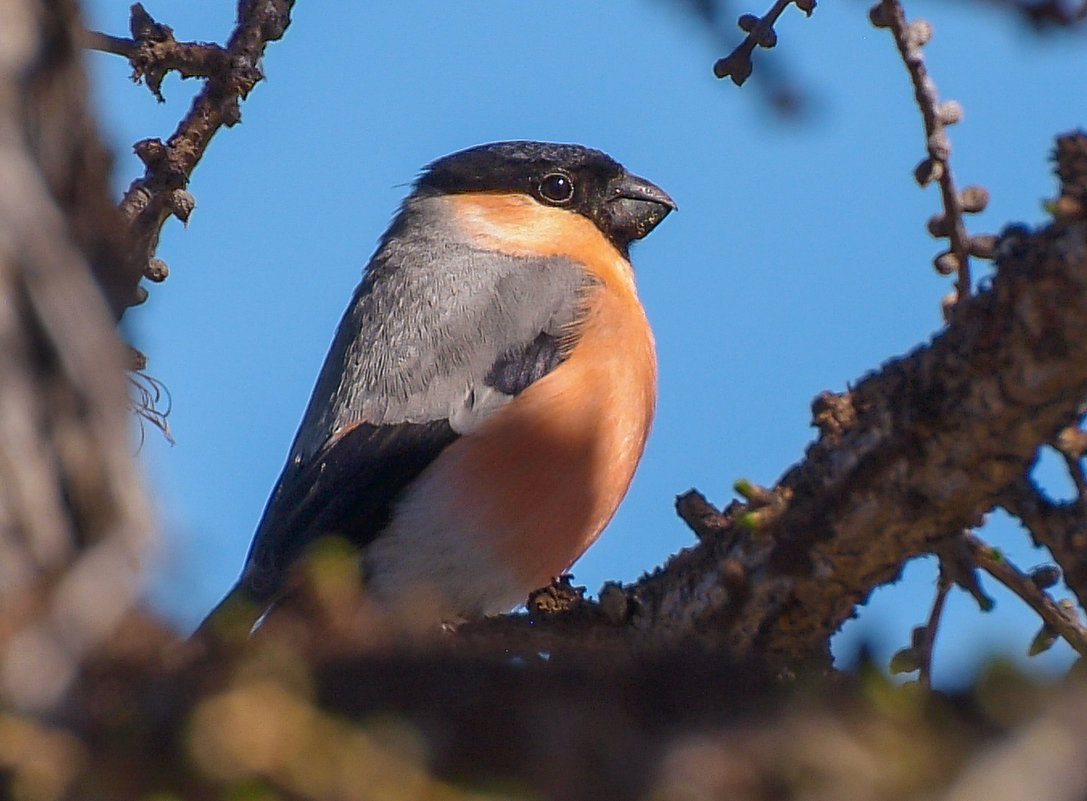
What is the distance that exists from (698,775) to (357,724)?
0.37m

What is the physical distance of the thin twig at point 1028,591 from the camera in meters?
2.82

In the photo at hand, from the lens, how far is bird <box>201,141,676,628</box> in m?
4.66

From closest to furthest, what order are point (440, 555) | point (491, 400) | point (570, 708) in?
point (570, 708), point (440, 555), point (491, 400)

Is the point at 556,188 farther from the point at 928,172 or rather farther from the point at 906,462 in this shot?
the point at 906,462

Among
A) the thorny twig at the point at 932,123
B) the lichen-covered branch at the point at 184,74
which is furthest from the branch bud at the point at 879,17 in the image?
the lichen-covered branch at the point at 184,74

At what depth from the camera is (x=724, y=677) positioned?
1.63m

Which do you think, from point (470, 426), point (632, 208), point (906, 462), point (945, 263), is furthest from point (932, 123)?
point (632, 208)

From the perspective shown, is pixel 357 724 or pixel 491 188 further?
pixel 491 188

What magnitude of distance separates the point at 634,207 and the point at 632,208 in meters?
0.01

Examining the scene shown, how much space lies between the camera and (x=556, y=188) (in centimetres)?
624

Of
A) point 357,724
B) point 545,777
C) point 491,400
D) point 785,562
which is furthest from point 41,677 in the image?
point 491,400

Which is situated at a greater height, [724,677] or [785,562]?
[785,562]

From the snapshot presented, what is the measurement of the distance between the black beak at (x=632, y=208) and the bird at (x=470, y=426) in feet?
0.89

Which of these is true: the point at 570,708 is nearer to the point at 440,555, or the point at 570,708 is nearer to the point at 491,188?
the point at 440,555
